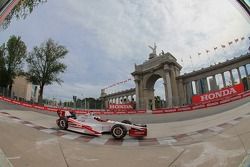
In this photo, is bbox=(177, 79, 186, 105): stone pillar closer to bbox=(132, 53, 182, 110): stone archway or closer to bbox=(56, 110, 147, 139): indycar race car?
bbox=(132, 53, 182, 110): stone archway

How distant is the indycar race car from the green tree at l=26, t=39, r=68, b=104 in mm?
150

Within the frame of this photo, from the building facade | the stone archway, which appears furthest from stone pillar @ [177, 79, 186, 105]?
the building facade

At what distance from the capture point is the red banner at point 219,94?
35.4 inches

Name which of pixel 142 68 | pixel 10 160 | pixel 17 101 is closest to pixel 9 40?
pixel 17 101

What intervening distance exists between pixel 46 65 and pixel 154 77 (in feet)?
1.82

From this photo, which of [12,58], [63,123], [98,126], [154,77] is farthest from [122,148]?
[12,58]

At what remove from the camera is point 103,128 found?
1042 millimetres

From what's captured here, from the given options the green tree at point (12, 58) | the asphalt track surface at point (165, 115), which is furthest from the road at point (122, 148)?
the green tree at point (12, 58)

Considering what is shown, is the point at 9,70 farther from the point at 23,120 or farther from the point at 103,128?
the point at 103,128

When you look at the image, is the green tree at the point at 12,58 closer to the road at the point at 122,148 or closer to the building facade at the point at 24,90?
the building facade at the point at 24,90

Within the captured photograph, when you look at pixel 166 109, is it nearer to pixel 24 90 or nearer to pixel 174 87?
pixel 174 87

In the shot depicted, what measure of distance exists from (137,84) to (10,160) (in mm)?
667

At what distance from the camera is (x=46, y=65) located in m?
0.97

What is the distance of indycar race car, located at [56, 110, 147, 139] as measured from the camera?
37.8 inches
